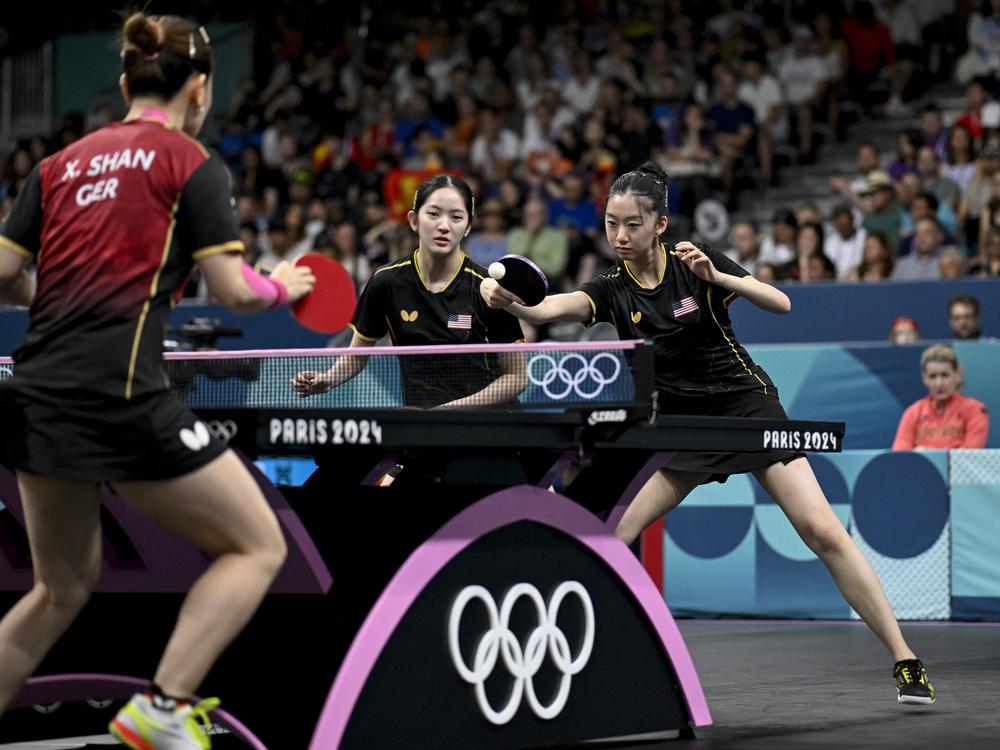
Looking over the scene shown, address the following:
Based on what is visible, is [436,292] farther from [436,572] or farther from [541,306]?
[436,572]

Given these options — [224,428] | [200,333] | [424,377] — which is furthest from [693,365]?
[200,333]

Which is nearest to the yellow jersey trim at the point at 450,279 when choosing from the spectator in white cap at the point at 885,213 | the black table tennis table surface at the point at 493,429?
the black table tennis table surface at the point at 493,429

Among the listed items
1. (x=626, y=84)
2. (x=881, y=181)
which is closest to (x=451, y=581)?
(x=881, y=181)

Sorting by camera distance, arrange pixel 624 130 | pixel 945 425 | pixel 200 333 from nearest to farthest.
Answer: pixel 945 425 → pixel 200 333 → pixel 624 130

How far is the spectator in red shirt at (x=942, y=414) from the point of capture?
32.4ft

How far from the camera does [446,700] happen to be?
480 cm

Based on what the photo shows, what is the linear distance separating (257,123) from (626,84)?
5.42m

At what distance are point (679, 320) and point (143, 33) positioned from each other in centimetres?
248

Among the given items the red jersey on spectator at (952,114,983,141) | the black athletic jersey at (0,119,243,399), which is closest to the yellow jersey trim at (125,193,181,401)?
the black athletic jersey at (0,119,243,399)

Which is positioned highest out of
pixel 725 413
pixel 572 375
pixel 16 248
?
pixel 16 248

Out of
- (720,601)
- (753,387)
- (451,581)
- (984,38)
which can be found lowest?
(720,601)

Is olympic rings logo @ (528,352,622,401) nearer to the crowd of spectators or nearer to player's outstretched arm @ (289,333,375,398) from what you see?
player's outstretched arm @ (289,333,375,398)

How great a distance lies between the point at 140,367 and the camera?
4.01 metres

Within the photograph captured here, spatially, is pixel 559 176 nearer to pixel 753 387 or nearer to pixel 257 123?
pixel 257 123
